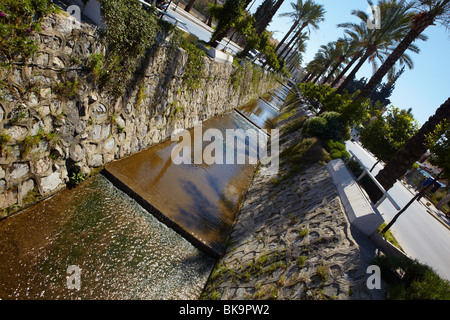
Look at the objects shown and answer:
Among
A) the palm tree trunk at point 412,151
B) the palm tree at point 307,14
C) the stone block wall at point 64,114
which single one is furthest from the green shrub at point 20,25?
the palm tree at point 307,14

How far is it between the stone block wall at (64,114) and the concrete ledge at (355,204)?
5.76 metres

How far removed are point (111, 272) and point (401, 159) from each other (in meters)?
8.64

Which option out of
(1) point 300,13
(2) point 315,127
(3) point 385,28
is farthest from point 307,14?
(2) point 315,127

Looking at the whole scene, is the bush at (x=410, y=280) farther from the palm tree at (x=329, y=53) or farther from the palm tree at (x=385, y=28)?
the palm tree at (x=329, y=53)

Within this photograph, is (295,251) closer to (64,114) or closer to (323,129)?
(64,114)

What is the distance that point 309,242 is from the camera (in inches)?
179

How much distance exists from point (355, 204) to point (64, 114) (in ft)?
20.5

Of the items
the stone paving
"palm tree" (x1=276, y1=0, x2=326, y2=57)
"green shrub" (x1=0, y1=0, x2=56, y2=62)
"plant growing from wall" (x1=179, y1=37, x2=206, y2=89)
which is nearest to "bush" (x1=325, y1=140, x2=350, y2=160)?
the stone paving

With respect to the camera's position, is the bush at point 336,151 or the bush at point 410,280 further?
the bush at point 336,151

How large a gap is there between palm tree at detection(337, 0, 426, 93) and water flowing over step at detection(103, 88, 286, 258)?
1437cm

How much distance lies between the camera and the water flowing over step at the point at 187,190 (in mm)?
5484

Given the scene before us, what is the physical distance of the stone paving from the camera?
12.2 ft

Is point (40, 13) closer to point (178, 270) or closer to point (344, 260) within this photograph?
point (178, 270)

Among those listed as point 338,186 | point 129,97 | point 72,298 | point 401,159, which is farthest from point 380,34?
point 72,298
